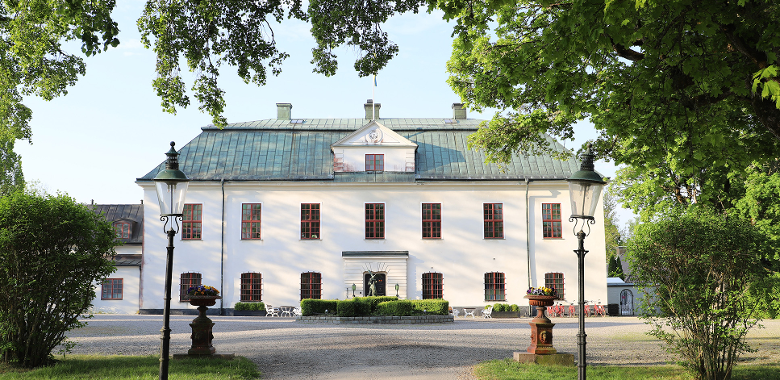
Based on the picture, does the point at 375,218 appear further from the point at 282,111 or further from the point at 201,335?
the point at 201,335

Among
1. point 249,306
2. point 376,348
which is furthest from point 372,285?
point 376,348

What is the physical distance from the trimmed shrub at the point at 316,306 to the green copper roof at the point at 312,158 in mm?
7734

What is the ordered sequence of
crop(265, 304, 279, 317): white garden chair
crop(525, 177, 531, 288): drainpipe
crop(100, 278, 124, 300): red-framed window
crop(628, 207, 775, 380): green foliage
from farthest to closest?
crop(100, 278, 124, 300): red-framed window → crop(525, 177, 531, 288): drainpipe → crop(265, 304, 279, 317): white garden chair → crop(628, 207, 775, 380): green foliage

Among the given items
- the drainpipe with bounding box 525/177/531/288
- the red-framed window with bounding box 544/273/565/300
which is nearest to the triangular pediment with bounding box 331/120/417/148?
the drainpipe with bounding box 525/177/531/288

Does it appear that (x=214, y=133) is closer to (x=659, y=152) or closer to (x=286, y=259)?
Result: (x=286, y=259)

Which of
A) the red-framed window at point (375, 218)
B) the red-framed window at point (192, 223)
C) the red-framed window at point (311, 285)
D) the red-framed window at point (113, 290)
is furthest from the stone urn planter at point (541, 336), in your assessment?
the red-framed window at point (113, 290)

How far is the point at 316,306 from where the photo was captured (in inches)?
885

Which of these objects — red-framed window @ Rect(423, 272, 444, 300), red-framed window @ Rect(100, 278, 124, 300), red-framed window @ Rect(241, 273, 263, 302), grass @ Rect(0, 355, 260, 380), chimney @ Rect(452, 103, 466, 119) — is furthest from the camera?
chimney @ Rect(452, 103, 466, 119)

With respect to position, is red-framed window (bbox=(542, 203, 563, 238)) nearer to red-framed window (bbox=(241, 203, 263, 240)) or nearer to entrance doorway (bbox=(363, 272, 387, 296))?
entrance doorway (bbox=(363, 272, 387, 296))

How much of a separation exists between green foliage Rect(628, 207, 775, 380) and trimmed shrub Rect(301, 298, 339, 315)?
14590mm

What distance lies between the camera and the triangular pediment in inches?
1140

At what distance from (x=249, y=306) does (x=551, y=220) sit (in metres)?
14.5

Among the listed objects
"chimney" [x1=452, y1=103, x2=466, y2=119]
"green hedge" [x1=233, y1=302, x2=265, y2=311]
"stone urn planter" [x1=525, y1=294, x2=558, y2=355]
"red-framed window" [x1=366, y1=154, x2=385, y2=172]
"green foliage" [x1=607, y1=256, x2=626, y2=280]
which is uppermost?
"chimney" [x1=452, y1=103, x2=466, y2=119]

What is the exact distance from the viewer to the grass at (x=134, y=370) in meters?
8.54
